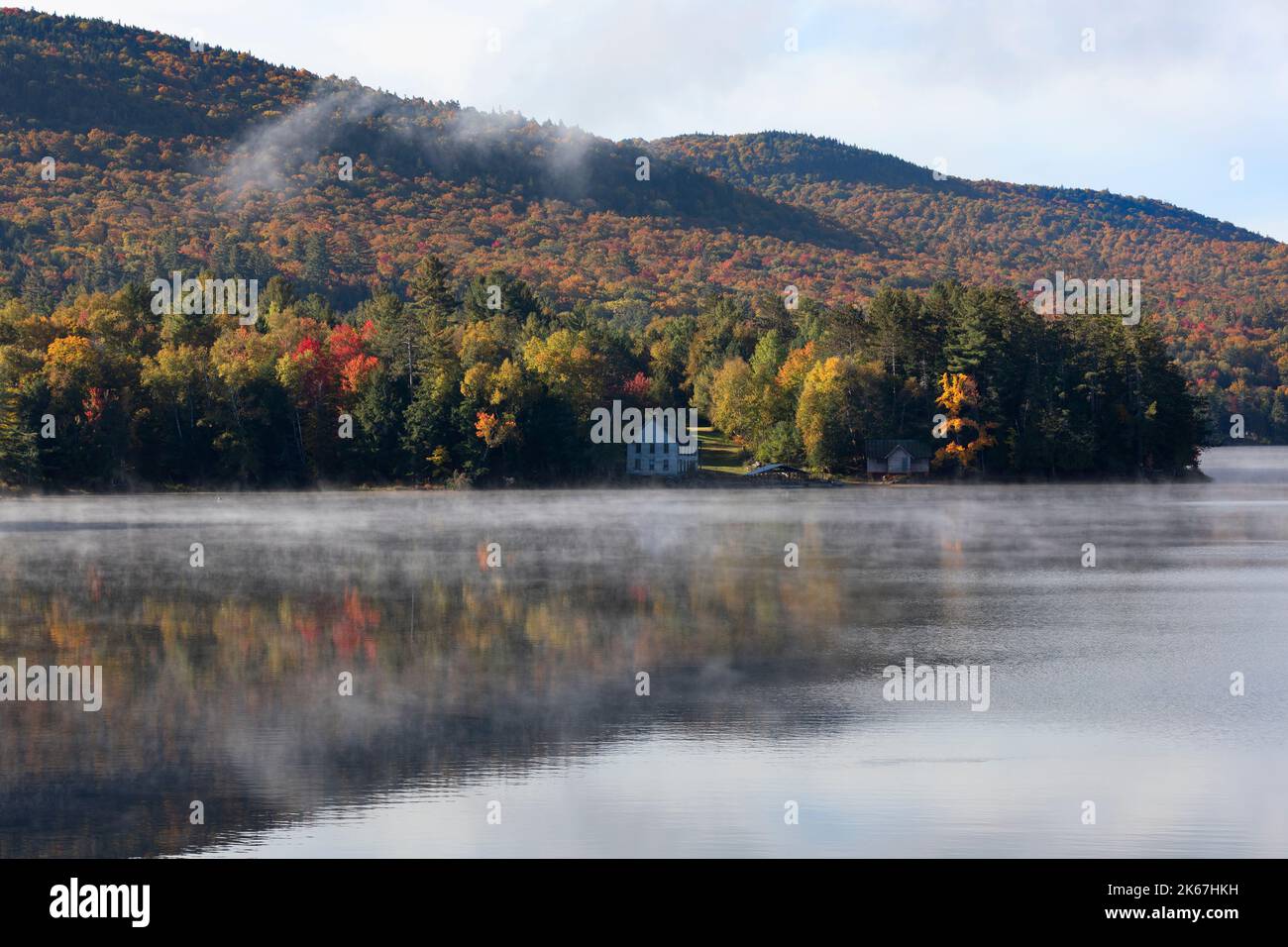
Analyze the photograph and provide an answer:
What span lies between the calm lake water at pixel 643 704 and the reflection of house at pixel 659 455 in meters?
73.7

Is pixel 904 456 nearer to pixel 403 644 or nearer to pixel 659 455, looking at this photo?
pixel 659 455

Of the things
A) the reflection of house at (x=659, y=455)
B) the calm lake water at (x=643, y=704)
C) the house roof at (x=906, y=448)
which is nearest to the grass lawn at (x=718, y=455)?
the reflection of house at (x=659, y=455)

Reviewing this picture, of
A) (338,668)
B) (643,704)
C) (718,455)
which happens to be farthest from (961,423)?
(643,704)

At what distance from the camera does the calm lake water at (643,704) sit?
1809cm

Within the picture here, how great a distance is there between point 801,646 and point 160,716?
14.4 m

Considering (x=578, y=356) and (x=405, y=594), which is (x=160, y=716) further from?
(x=578, y=356)

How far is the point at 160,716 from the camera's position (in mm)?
24922

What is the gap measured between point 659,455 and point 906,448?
2344 centimetres

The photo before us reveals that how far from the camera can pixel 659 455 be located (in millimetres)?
134625

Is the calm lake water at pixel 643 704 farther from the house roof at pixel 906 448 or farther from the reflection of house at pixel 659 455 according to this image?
the reflection of house at pixel 659 455

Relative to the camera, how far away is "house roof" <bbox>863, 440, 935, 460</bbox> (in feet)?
415

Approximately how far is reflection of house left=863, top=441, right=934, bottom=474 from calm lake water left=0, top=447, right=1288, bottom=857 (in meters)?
66.5

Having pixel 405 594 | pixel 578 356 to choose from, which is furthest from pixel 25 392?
pixel 405 594

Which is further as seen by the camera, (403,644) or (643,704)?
(403,644)
